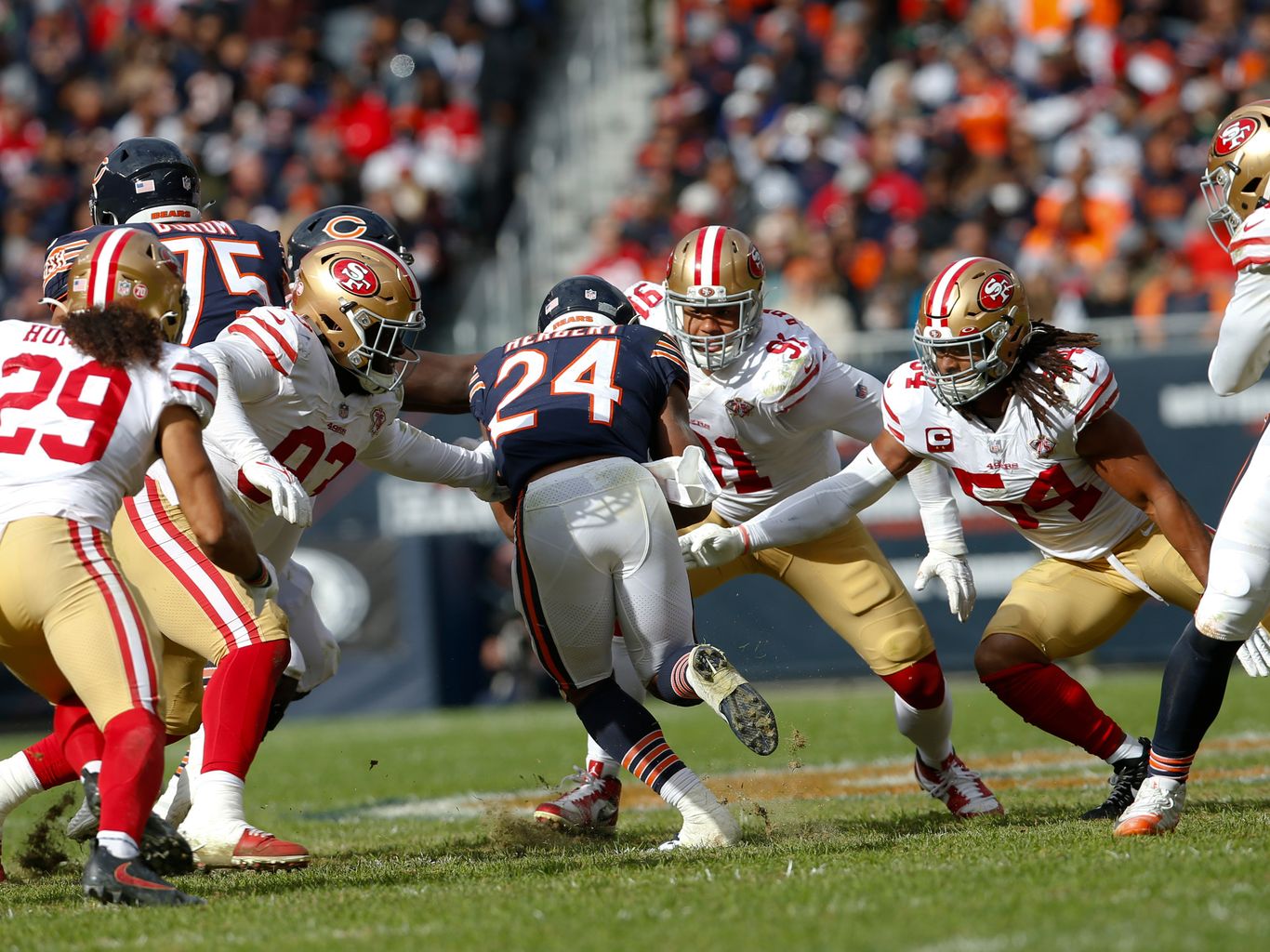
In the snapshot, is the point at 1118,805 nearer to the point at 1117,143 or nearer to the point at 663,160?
the point at 1117,143

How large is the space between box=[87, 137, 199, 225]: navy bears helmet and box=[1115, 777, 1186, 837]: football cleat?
11.6ft

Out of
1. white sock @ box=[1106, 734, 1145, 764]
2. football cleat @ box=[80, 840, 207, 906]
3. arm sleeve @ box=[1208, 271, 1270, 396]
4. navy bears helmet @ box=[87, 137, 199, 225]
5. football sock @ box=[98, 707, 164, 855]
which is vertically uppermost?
navy bears helmet @ box=[87, 137, 199, 225]

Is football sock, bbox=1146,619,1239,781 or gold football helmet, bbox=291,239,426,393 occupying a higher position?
gold football helmet, bbox=291,239,426,393

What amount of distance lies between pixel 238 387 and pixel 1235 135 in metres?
2.79

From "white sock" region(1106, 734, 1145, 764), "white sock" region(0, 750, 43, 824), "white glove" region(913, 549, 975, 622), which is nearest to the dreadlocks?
"white glove" region(913, 549, 975, 622)

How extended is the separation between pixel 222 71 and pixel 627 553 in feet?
37.6

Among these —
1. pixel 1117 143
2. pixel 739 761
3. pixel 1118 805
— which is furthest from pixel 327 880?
pixel 1117 143

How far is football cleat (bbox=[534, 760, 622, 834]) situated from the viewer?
5410mm

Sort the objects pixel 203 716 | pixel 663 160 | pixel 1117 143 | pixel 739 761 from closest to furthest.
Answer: pixel 203 716 → pixel 739 761 → pixel 1117 143 → pixel 663 160

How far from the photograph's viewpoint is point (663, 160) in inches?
539

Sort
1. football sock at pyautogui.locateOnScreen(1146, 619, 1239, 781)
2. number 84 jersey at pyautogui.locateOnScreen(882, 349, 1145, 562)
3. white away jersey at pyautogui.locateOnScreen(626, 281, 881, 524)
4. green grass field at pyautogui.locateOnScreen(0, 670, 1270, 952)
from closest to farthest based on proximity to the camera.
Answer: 1. green grass field at pyautogui.locateOnScreen(0, 670, 1270, 952)
2. football sock at pyautogui.locateOnScreen(1146, 619, 1239, 781)
3. number 84 jersey at pyautogui.locateOnScreen(882, 349, 1145, 562)
4. white away jersey at pyautogui.locateOnScreen(626, 281, 881, 524)

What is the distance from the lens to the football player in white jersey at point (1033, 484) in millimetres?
4992

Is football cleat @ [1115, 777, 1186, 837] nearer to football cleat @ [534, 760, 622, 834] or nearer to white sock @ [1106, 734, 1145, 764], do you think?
white sock @ [1106, 734, 1145, 764]

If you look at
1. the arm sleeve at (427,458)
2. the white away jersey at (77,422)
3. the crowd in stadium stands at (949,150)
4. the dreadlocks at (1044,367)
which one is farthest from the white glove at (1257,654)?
the crowd in stadium stands at (949,150)
